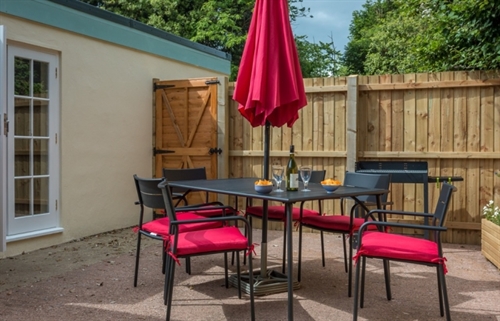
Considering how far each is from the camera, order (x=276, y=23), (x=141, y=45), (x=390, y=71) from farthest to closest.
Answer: (x=390, y=71)
(x=141, y=45)
(x=276, y=23)

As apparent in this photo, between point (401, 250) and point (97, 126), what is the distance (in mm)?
4209

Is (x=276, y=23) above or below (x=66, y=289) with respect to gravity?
above

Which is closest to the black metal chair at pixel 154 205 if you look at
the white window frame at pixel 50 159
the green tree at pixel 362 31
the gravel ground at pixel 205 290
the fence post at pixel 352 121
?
the gravel ground at pixel 205 290

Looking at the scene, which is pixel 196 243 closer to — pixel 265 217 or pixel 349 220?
pixel 265 217

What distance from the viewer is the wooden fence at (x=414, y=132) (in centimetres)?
519

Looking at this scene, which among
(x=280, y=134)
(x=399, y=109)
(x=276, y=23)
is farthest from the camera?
(x=280, y=134)

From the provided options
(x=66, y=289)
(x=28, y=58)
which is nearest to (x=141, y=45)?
(x=28, y=58)

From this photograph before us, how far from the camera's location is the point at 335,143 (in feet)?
18.9

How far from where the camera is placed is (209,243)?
285 centimetres

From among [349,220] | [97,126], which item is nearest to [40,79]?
[97,126]

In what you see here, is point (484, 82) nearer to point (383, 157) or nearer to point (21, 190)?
point (383, 157)

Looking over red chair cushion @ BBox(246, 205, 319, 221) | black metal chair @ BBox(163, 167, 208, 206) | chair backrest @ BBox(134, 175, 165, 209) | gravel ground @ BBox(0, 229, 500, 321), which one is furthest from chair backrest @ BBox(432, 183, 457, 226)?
black metal chair @ BBox(163, 167, 208, 206)

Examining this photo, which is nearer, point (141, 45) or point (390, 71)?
point (141, 45)

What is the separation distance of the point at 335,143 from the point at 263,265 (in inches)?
100
